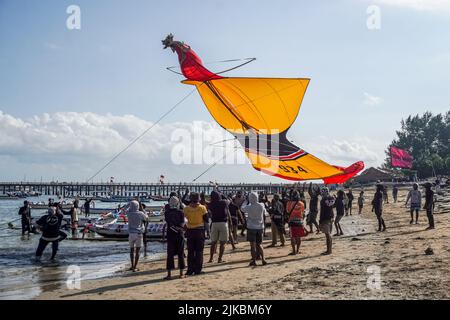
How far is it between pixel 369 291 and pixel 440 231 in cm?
862

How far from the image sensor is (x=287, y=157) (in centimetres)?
1488

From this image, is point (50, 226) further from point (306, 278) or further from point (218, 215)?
point (306, 278)

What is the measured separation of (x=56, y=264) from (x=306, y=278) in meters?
7.80

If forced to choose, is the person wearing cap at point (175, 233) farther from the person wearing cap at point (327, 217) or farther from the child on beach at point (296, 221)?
the person wearing cap at point (327, 217)

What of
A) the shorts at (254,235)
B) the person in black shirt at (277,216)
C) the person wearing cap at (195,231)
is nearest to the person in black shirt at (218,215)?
the shorts at (254,235)

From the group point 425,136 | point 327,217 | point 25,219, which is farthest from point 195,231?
point 425,136

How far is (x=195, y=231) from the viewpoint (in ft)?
30.2

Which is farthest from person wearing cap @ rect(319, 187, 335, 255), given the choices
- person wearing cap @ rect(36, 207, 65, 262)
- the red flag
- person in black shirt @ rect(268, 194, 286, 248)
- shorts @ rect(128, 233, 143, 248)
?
the red flag

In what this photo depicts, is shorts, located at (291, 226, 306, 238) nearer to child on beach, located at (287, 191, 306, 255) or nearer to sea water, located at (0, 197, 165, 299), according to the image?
child on beach, located at (287, 191, 306, 255)

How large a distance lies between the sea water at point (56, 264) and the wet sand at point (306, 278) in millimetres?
726

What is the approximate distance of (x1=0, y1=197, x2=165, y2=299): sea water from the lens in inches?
366
